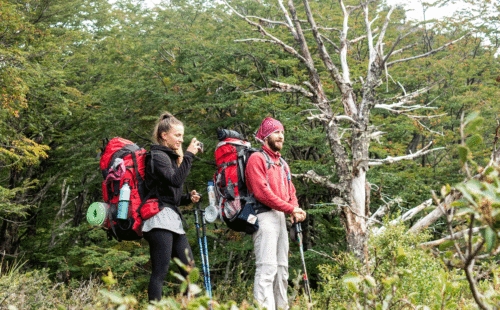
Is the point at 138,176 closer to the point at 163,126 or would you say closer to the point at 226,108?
the point at 163,126

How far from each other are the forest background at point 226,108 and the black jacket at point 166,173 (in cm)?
280

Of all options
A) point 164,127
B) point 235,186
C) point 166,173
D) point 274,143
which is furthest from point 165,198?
point 274,143

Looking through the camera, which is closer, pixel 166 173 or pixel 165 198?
pixel 166 173

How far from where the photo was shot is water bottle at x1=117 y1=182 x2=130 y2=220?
3.66 metres

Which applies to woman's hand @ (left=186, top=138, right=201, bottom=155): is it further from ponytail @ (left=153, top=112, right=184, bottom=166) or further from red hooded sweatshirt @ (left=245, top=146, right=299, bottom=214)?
red hooded sweatshirt @ (left=245, top=146, right=299, bottom=214)

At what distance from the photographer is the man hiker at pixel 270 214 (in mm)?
4035

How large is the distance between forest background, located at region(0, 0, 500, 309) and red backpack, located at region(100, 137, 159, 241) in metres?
2.83

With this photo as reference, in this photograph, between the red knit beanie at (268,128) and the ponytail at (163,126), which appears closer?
the ponytail at (163,126)

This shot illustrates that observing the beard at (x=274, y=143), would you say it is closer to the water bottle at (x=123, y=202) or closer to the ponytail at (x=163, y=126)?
the ponytail at (x=163, y=126)

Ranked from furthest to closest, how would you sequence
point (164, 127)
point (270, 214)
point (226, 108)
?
point (226, 108)
point (270, 214)
point (164, 127)

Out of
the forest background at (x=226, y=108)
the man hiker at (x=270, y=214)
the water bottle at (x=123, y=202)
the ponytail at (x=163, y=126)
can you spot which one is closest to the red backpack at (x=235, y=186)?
the man hiker at (x=270, y=214)

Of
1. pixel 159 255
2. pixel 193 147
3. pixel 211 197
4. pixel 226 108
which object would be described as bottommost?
pixel 159 255

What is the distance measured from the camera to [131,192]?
12.5 feet

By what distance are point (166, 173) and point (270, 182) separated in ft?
3.50
